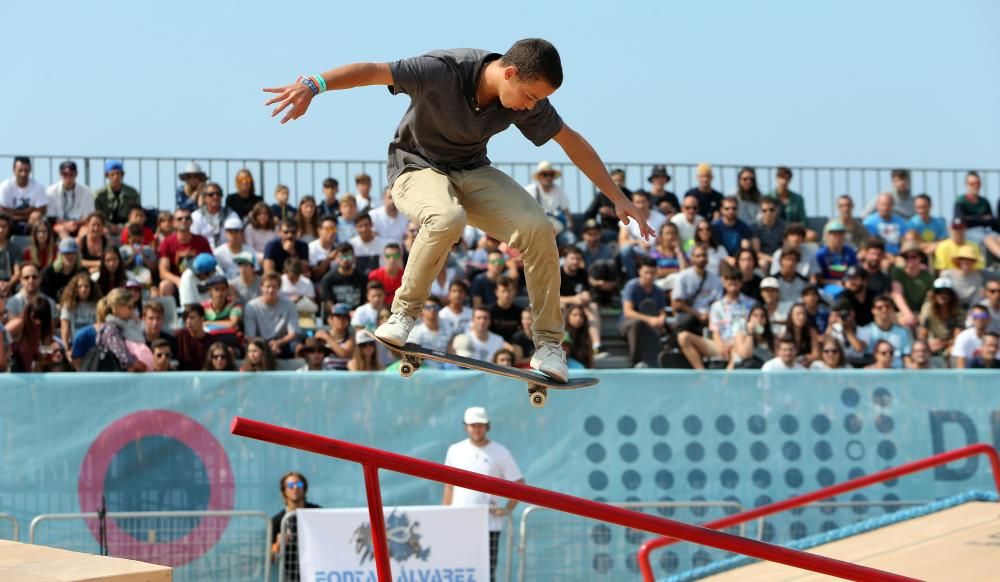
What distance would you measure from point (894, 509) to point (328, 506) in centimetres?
451

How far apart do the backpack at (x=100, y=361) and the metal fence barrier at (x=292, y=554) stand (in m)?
2.30

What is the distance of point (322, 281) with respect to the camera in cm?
1302

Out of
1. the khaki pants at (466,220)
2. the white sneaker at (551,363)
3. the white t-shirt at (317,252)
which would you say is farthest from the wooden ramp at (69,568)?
the white t-shirt at (317,252)

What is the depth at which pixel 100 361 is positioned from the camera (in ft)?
36.0

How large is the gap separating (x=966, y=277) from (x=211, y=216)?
7.93m

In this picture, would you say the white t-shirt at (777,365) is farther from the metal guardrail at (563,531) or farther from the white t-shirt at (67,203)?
the white t-shirt at (67,203)

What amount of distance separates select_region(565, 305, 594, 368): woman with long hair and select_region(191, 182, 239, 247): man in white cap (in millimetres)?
4051

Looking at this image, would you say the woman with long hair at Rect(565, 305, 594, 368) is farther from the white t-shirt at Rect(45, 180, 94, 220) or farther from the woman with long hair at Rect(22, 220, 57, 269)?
the white t-shirt at Rect(45, 180, 94, 220)

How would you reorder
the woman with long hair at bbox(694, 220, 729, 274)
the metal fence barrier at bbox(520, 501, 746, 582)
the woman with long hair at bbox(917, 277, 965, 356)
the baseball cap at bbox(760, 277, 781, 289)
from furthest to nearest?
the woman with long hair at bbox(694, 220, 729, 274) → the woman with long hair at bbox(917, 277, 965, 356) → the baseball cap at bbox(760, 277, 781, 289) → the metal fence barrier at bbox(520, 501, 746, 582)

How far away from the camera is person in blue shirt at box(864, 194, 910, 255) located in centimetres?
1560

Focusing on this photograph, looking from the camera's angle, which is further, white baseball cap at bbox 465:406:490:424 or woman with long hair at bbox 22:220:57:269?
woman with long hair at bbox 22:220:57:269

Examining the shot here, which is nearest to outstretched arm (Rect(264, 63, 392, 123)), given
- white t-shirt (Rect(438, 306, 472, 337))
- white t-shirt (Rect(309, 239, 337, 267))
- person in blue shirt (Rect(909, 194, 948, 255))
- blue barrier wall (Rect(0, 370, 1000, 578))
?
blue barrier wall (Rect(0, 370, 1000, 578))

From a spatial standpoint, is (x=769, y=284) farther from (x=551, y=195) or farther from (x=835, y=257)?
(x=551, y=195)

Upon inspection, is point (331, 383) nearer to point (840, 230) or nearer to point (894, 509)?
point (894, 509)
